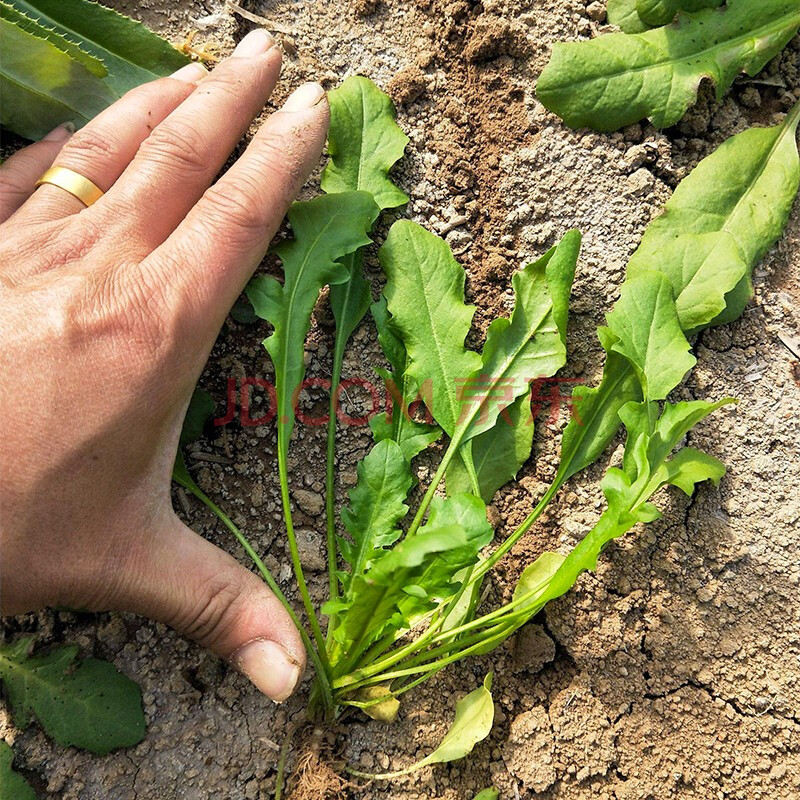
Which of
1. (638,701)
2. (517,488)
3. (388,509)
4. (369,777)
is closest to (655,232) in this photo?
(517,488)

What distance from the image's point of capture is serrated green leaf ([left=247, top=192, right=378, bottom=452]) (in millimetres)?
1569

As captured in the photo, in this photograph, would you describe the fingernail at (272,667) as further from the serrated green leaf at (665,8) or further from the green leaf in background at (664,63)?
the serrated green leaf at (665,8)

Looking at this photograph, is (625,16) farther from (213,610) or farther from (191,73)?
(213,610)

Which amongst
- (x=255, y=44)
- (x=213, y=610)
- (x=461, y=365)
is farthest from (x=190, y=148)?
(x=213, y=610)

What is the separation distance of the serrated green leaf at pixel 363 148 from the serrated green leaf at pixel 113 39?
0.39 meters

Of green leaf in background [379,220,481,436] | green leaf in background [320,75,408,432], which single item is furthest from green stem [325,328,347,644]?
green leaf in background [379,220,481,436]

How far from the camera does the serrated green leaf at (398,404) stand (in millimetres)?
1597

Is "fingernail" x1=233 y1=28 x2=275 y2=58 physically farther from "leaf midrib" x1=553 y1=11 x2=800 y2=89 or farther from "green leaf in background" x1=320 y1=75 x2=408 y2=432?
"leaf midrib" x1=553 y1=11 x2=800 y2=89

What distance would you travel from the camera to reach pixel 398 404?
162 centimetres

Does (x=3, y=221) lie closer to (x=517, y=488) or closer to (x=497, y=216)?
(x=497, y=216)

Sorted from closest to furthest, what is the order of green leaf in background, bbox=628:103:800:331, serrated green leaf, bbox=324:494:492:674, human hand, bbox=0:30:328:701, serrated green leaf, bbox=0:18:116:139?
serrated green leaf, bbox=324:494:492:674 < human hand, bbox=0:30:328:701 < serrated green leaf, bbox=0:18:116:139 < green leaf in background, bbox=628:103:800:331

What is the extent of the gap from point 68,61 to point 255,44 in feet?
1.26

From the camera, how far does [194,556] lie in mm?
1397

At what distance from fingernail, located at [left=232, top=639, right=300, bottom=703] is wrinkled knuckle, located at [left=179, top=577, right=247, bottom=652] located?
0.07m
